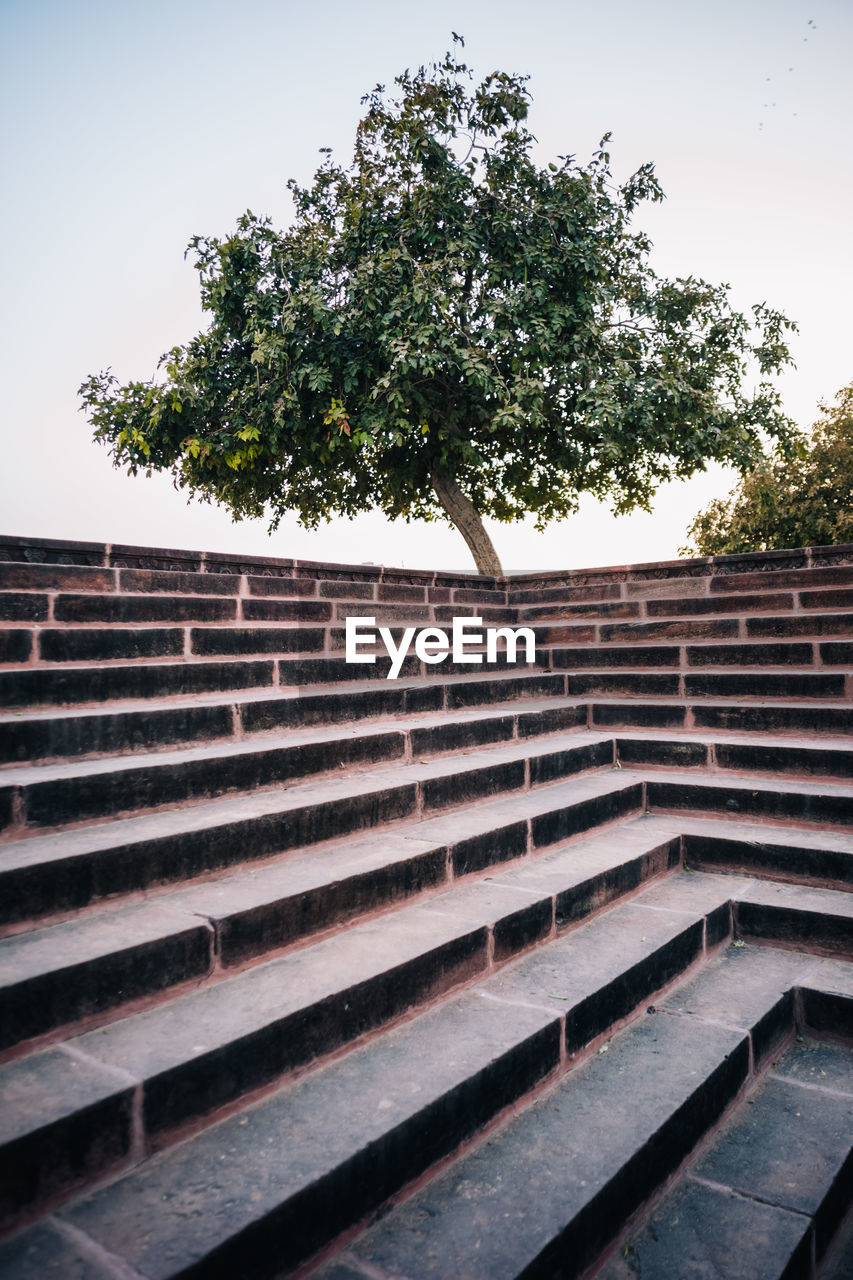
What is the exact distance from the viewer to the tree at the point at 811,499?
78.5ft

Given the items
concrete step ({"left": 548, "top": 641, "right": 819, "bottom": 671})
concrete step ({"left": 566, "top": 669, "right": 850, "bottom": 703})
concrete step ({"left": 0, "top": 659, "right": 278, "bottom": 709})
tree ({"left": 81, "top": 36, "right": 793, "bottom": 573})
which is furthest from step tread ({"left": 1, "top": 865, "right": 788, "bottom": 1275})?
tree ({"left": 81, "top": 36, "right": 793, "bottom": 573})

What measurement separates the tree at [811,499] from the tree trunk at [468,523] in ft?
41.8

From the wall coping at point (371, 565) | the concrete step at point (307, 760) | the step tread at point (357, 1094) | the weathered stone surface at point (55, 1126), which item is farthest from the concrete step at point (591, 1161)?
the wall coping at point (371, 565)

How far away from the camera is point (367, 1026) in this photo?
2152mm

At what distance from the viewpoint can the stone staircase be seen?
160 cm

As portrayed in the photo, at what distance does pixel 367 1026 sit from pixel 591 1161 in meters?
0.69

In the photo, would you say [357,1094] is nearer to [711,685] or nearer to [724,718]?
[724,718]

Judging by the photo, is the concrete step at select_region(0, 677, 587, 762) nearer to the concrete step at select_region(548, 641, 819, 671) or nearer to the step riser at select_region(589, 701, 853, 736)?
the step riser at select_region(589, 701, 853, 736)

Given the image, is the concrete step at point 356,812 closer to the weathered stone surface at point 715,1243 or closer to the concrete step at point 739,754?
the concrete step at point 739,754

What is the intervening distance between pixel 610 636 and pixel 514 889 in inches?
153

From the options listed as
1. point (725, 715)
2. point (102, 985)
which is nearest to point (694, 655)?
point (725, 715)

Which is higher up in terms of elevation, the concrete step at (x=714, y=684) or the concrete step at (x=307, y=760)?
the concrete step at (x=714, y=684)

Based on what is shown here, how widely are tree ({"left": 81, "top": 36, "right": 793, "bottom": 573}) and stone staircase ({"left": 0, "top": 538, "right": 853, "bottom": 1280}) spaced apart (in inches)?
296

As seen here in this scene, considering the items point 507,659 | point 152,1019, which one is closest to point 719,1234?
point 152,1019
